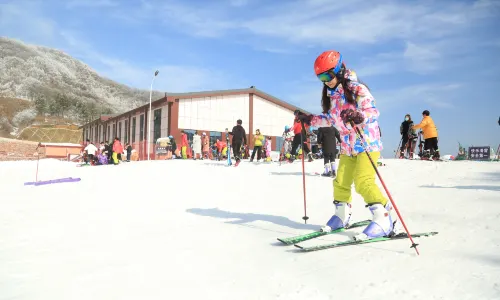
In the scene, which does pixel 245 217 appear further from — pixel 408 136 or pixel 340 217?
pixel 408 136

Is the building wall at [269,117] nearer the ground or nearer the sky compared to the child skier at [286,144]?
nearer the sky

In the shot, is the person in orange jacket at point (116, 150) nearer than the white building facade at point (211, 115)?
Yes

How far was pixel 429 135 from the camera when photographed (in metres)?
12.9

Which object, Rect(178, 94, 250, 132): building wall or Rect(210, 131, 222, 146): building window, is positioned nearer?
Rect(178, 94, 250, 132): building wall

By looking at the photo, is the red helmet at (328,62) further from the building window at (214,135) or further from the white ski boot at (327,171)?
the building window at (214,135)

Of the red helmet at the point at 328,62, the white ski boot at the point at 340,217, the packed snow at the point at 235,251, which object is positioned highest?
the red helmet at the point at 328,62

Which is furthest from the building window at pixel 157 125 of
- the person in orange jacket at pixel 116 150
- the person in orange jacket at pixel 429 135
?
the person in orange jacket at pixel 429 135

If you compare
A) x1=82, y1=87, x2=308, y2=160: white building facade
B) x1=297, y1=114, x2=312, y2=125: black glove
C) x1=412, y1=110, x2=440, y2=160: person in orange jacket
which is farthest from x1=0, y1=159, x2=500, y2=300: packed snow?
x1=82, y1=87, x2=308, y2=160: white building facade

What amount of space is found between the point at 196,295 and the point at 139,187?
7.95 meters

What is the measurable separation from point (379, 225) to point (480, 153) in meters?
15.5

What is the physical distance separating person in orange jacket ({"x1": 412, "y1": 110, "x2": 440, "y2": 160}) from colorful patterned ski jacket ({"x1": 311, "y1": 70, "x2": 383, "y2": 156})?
10.1 metres

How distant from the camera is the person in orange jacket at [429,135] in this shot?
41.7 ft

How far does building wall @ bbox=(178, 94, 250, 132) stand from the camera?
2742 centimetres

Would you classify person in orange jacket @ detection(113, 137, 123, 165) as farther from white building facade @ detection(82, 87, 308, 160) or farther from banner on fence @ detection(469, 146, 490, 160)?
banner on fence @ detection(469, 146, 490, 160)
